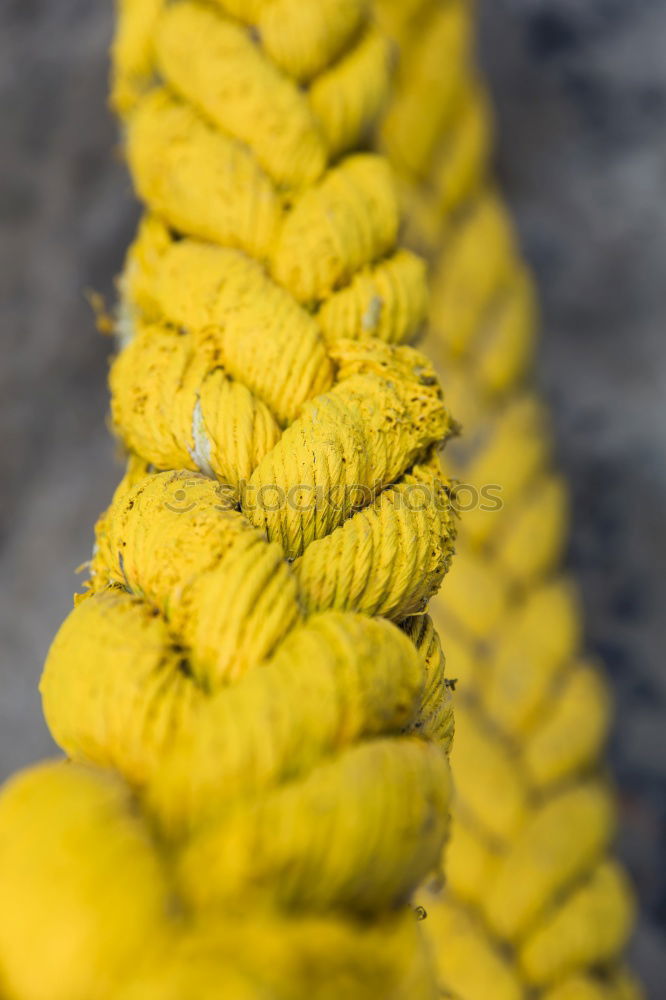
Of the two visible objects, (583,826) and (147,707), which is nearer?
(147,707)

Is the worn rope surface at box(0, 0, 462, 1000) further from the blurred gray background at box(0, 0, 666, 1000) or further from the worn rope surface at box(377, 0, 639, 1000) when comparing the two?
the blurred gray background at box(0, 0, 666, 1000)

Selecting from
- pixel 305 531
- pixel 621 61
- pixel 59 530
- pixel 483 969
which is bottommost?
pixel 483 969

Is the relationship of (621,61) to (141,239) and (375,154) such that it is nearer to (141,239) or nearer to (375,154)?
(375,154)

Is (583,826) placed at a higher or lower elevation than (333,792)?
lower

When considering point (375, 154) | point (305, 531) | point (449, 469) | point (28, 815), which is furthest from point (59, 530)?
point (28, 815)

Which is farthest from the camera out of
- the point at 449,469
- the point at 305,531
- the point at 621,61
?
the point at 621,61

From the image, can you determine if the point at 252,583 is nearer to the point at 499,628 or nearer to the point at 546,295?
the point at 499,628
